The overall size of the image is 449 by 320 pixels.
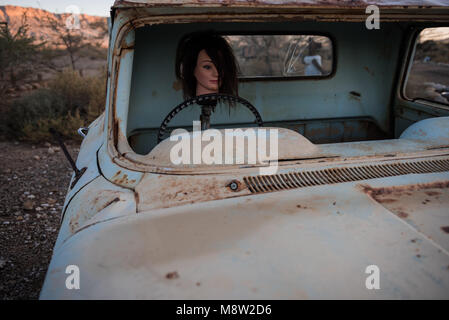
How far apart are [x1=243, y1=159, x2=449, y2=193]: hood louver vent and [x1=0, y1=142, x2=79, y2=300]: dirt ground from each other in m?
1.95

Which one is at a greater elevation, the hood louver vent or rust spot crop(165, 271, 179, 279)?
the hood louver vent

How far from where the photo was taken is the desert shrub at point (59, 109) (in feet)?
18.7

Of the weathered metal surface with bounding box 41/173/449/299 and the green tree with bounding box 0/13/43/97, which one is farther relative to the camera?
the green tree with bounding box 0/13/43/97

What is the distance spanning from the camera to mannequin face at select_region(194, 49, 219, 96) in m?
2.14

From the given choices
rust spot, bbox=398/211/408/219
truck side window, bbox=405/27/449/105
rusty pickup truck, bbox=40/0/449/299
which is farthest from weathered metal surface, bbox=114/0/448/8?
truck side window, bbox=405/27/449/105

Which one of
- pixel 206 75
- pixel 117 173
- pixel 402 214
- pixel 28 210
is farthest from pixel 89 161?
pixel 28 210

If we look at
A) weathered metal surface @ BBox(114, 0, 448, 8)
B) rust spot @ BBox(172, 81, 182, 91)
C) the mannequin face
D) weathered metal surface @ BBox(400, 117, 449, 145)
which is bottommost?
weathered metal surface @ BBox(400, 117, 449, 145)

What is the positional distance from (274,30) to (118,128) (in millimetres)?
1657

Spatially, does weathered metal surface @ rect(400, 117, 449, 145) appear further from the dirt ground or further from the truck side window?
the dirt ground

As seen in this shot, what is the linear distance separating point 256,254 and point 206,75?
1.43m

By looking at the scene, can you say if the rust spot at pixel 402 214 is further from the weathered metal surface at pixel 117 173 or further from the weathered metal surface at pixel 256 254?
the weathered metal surface at pixel 117 173

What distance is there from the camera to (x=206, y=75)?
2143mm

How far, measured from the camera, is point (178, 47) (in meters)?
2.50

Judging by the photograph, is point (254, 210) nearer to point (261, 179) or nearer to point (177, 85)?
point (261, 179)
